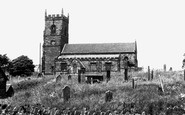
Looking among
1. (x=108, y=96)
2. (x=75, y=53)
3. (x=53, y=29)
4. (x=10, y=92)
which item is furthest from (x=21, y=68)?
(x=108, y=96)

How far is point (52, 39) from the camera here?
191 feet

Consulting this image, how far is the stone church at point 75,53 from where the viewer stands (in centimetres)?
5238

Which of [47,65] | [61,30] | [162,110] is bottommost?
[162,110]

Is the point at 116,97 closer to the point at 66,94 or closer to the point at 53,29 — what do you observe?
the point at 66,94

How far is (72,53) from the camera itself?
55.4 m

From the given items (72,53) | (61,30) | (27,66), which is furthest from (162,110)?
(27,66)

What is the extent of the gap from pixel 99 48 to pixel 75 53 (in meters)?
4.39

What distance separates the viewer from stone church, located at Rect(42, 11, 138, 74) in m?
52.4

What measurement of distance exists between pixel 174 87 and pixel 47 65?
3510cm

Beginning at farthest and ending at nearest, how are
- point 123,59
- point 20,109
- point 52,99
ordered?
point 123,59 < point 52,99 < point 20,109

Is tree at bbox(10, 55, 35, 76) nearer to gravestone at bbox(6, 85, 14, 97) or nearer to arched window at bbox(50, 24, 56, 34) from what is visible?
arched window at bbox(50, 24, 56, 34)

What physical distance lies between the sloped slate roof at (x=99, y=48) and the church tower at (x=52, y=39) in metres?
1.67

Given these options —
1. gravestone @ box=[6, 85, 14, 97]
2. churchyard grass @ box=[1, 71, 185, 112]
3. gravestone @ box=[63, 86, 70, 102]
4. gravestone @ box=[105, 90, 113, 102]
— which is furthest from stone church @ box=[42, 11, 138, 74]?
gravestone @ box=[105, 90, 113, 102]

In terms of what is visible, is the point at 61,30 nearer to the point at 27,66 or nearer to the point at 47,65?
the point at 47,65
